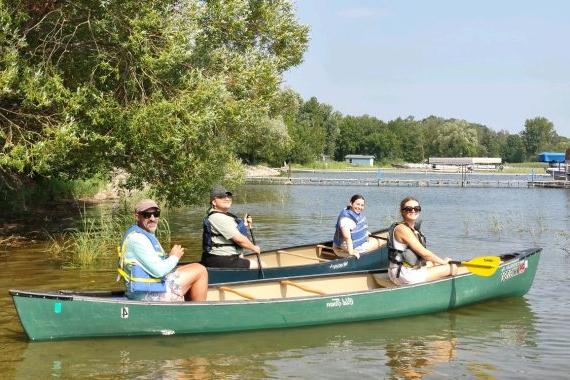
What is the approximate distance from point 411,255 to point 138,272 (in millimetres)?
4130

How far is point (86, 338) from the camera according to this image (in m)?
9.30

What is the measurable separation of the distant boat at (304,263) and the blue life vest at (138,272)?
2281 mm

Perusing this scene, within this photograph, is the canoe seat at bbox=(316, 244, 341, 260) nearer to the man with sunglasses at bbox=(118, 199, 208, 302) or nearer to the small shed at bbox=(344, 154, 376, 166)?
the man with sunglasses at bbox=(118, 199, 208, 302)

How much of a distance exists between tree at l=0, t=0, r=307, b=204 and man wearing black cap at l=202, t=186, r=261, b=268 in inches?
155

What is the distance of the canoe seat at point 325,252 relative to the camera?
14.8m

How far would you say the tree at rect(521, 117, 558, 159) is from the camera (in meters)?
174

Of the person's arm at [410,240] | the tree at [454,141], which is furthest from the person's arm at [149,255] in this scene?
the tree at [454,141]

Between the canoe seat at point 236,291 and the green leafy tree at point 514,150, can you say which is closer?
the canoe seat at point 236,291

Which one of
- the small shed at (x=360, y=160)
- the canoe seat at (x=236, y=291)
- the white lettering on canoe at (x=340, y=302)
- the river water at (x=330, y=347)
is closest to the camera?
the river water at (x=330, y=347)

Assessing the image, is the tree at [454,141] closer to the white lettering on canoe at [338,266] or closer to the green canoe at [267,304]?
the white lettering on canoe at [338,266]

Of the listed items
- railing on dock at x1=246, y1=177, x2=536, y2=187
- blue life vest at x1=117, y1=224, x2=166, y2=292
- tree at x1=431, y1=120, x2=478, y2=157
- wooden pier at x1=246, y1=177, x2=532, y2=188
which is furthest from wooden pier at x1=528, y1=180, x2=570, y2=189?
tree at x1=431, y1=120, x2=478, y2=157

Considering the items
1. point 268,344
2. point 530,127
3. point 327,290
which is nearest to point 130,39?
point 327,290

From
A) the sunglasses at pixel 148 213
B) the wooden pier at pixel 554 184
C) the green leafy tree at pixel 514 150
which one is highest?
the green leafy tree at pixel 514 150

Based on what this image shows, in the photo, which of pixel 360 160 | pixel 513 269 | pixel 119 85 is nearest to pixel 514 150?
pixel 360 160
